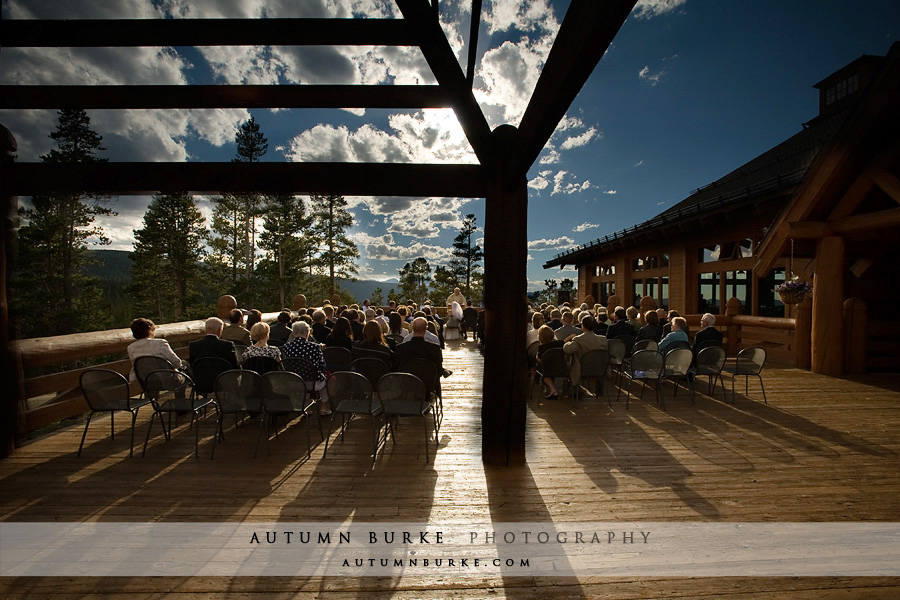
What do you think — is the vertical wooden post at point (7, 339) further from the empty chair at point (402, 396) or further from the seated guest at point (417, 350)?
the seated guest at point (417, 350)

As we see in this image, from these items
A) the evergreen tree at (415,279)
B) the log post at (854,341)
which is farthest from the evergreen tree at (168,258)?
the log post at (854,341)

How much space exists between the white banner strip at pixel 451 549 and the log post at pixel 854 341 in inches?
267

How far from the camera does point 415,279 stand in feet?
169

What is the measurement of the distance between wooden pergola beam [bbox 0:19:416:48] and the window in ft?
43.3

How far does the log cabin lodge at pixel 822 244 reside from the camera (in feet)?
22.3

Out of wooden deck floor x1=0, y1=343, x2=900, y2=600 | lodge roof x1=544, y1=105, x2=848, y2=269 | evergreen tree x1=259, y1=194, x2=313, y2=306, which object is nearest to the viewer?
wooden deck floor x1=0, y1=343, x2=900, y2=600

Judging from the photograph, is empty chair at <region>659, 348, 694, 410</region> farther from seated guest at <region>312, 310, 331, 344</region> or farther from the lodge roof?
the lodge roof

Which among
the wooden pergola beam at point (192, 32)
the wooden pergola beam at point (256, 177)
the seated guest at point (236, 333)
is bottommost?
the seated guest at point (236, 333)

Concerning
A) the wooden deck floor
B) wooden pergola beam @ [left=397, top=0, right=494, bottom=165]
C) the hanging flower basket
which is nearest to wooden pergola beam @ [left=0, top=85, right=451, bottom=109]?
wooden pergola beam @ [left=397, top=0, right=494, bottom=165]

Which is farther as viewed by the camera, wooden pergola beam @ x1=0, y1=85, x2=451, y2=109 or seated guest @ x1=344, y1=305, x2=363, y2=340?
seated guest @ x1=344, y1=305, x2=363, y2=340

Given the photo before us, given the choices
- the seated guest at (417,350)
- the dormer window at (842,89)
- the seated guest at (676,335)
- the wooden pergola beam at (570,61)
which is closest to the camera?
the wooden pergola beam at (570,61)

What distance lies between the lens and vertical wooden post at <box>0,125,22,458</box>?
404 centimetres

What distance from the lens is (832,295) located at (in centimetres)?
752

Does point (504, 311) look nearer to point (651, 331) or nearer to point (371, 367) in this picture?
point (371, 367)
